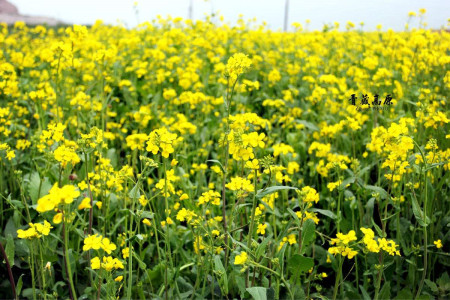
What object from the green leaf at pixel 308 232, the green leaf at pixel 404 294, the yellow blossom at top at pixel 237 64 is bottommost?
the green leaf at pixel 404 294

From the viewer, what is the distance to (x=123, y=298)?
6.28ft

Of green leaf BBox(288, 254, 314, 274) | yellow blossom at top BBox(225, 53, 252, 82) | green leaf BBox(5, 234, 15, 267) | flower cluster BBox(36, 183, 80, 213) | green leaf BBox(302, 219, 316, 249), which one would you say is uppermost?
yellow blossom at top BBox(225, 53, 252, 82)

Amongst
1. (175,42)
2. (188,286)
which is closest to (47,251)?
(188,286)

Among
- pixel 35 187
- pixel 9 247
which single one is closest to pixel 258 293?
pixel 9 247

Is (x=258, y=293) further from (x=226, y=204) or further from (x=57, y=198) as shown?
(x=226, y=204)

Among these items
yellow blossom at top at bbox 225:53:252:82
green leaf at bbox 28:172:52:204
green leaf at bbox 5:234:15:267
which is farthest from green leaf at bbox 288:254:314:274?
green leaf at bbox 28:172:52:204

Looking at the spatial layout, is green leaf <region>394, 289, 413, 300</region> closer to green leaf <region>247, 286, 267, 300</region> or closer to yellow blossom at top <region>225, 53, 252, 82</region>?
green leaf <region>247, 286, 267, 300</region>

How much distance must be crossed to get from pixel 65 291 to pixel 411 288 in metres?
1.77

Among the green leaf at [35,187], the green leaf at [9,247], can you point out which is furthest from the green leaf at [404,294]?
the green leaf at [35,187]

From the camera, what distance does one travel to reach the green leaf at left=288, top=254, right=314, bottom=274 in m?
1.68

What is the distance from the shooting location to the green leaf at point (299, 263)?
1679 millimetres

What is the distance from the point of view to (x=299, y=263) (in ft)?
5.60

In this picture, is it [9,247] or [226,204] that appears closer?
[9,247]

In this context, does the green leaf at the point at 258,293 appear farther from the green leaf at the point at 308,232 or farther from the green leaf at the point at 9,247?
the green leaf at the point at 9,247
